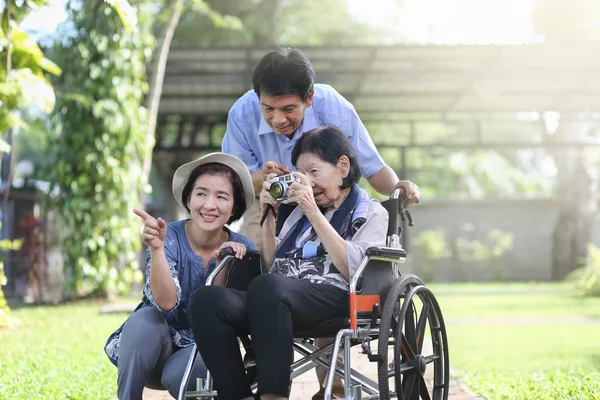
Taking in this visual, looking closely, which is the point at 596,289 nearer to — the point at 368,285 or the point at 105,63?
the point at 105,63

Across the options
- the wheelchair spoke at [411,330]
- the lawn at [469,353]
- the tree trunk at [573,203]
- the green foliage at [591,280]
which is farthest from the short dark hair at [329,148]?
the tree trunk at [573,203]

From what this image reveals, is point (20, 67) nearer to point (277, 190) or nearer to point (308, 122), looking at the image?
point (308, 122)

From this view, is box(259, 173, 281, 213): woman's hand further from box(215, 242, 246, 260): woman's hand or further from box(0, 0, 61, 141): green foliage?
box(0, 0, 61, 141): green foliage

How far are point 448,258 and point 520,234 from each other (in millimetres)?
1873

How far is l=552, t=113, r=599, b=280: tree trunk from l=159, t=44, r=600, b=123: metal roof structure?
615 centimetres

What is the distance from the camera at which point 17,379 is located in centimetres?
530

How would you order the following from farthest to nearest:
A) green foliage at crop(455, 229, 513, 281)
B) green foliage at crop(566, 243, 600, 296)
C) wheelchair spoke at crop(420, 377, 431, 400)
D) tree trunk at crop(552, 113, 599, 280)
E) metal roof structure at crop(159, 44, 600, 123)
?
green foliage at crop(455, 229, 513, 281), tree trunk at crop(552, 113, 599, 280), green foliage at crop(566, 243, 600, 296), metal roof structure at crop(159, 44, 600, 123), wheelchair spoke at crop(420, 377, 431, 400)

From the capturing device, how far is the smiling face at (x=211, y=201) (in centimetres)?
362

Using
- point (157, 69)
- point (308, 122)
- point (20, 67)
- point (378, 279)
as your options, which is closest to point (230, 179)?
point (308, 122)

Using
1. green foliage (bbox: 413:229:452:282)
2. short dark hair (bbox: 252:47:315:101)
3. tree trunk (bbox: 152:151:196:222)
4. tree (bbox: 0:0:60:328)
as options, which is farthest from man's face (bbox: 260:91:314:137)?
green foliage (bbox: 413:229:452:282)

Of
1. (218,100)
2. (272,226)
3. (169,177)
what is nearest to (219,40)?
(169,177)

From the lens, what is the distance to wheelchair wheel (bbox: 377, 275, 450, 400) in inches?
130

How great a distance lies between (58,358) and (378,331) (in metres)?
3.43

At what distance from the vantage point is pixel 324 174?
3.59m
